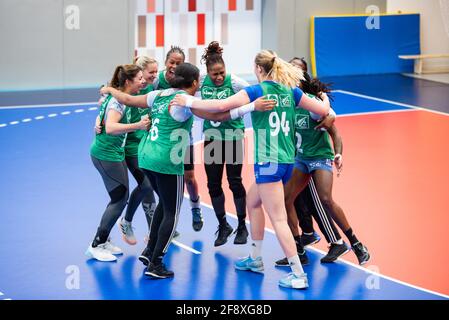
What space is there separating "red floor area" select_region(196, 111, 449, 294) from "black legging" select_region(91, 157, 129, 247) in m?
2.28

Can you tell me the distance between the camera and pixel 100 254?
30.1 feet

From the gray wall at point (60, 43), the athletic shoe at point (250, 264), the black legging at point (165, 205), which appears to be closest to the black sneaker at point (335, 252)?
the athletic shoe at point (250, 264)

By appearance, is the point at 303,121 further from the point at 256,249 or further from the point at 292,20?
the point at 292,20

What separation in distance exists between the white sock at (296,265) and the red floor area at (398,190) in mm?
1005

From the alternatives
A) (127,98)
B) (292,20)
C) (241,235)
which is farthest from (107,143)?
(292,20)

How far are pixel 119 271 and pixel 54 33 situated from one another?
11860 millimetres

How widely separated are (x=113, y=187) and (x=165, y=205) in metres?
0.83

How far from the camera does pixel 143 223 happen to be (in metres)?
10.6

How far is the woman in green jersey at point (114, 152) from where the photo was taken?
29.3 feet

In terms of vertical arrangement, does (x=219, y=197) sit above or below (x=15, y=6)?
below

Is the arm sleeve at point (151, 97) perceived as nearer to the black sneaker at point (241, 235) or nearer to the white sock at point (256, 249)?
the white sock at point (256, 249)

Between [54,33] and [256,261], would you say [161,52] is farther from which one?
[256,261]

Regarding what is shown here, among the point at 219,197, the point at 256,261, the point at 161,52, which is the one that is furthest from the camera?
the point at 161,52
